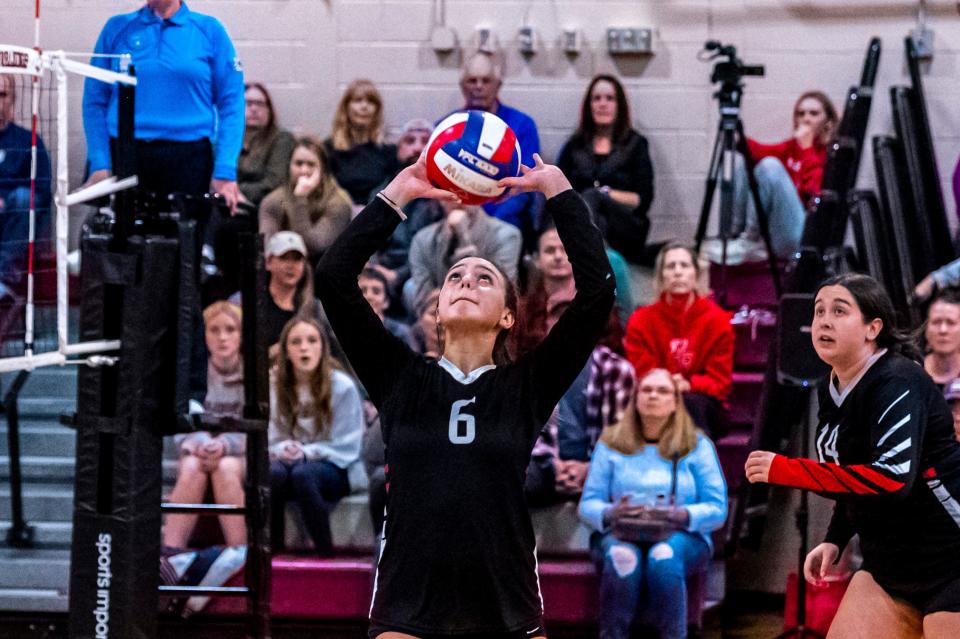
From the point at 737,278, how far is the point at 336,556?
2.89 meters

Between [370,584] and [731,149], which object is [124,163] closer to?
[370,584]

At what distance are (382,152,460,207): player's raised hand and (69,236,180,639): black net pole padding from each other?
5.15 feet

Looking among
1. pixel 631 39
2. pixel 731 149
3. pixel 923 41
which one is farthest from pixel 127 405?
pixel 923 41

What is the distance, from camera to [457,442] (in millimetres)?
3121

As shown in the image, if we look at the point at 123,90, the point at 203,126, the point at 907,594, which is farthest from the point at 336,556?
the point at 907,594

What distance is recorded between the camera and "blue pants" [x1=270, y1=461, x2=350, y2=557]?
6312 millimetres

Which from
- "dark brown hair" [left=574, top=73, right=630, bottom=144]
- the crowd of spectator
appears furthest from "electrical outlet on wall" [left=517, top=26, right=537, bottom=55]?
"dark brown hair" [left=574, top=73, right=630, bottom=144]

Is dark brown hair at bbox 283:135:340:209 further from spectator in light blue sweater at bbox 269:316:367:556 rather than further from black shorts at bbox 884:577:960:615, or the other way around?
black shorts at bbox 884:577:960:615

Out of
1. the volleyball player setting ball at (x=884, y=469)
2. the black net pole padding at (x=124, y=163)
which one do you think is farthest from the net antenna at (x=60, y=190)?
the volleyball player setting ball at (x=884, y=469)

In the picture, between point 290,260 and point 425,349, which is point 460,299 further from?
point 290,260

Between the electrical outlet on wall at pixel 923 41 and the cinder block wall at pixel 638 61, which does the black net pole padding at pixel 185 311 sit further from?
the electrical outlet on wall at pixel 923 41

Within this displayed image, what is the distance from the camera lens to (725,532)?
6.56m

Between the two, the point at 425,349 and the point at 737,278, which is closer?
the point at 425,349

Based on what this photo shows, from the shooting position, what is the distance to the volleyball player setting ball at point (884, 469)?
3641mm
